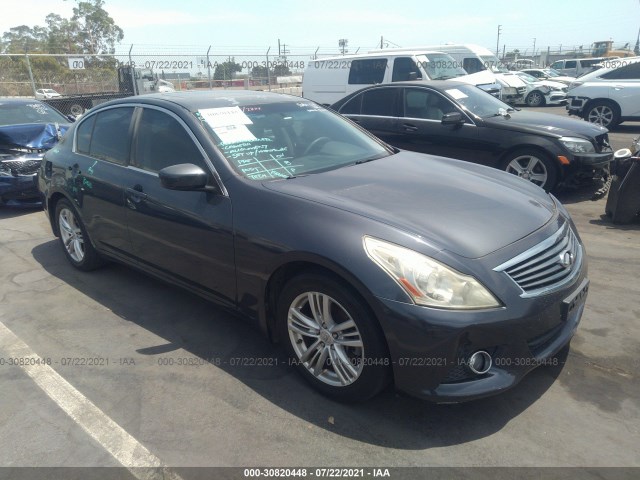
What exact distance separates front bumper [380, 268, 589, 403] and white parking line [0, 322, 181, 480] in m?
1.24

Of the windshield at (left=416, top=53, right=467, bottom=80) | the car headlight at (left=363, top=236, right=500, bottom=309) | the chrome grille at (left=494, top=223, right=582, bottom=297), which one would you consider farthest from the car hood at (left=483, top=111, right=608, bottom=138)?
the windshield at (left=416, top=53, right=467, bottom=80)

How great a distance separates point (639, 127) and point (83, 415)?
14.4 m

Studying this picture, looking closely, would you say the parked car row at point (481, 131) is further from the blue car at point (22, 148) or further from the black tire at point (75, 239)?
the blue car at point (22, 148)

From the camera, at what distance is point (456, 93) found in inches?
286

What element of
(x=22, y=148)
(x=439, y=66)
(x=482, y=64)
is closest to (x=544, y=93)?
(x=482, y=64)

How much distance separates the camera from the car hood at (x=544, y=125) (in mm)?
6461

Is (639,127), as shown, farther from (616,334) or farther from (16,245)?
(16,245)

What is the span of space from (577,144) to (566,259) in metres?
4.21

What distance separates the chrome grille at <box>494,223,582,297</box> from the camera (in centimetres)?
253

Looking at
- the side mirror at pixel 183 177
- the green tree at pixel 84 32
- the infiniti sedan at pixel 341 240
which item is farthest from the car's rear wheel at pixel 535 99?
the green tree at pixel 84 32

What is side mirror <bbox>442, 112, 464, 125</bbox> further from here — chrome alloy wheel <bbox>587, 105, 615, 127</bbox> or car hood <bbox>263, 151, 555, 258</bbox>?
chrome alloy wheel <bbox>587, 105, 615, 127</bbox>

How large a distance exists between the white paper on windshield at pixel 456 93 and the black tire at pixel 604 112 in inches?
266

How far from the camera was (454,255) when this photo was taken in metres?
2.49

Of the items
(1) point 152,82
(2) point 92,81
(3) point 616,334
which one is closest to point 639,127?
(3) point 616,334
